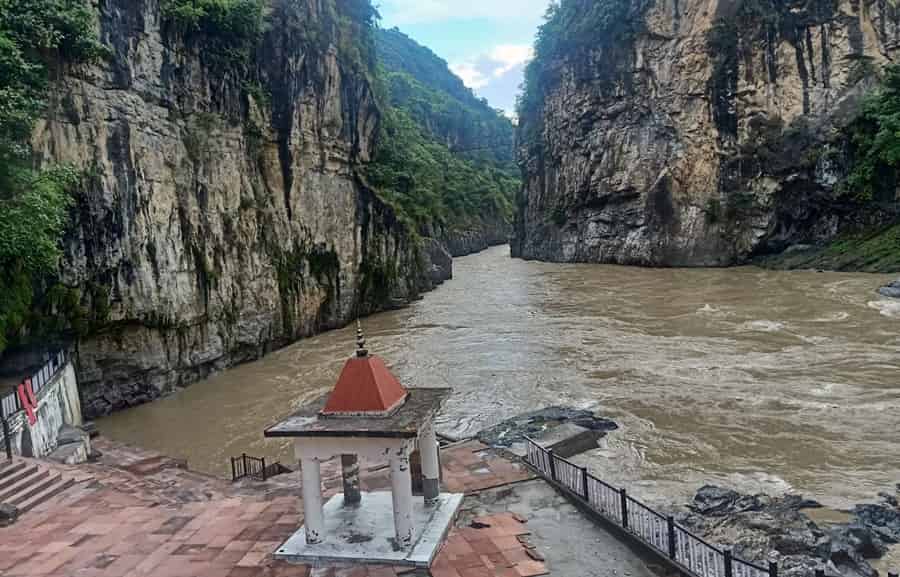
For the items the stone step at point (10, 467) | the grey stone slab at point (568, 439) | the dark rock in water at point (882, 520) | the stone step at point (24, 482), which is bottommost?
the dark rock in water at point (882, 520)

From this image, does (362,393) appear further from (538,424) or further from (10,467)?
(538,424)

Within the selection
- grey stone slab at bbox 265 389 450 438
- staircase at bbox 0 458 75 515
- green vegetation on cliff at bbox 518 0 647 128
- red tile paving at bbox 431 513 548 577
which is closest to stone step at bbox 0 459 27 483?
staircase at bbox 0 458 75 515

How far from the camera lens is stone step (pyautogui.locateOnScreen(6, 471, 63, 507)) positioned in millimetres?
10531

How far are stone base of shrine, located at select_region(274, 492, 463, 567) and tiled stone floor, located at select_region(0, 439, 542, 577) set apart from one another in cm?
16

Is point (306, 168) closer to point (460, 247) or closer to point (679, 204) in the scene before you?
point (679, 204)

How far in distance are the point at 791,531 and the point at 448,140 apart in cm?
9910

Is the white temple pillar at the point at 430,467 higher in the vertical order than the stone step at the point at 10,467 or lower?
higher

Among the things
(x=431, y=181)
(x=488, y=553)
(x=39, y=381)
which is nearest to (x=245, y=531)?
(x=488, y=553)

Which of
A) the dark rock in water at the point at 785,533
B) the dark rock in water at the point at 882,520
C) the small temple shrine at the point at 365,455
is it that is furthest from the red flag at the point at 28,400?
the dark rock in water at the point at 882,520

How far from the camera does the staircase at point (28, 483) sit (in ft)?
34.6

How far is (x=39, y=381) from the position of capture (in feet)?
46.6

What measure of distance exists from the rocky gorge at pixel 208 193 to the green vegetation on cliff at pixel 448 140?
13.6 m

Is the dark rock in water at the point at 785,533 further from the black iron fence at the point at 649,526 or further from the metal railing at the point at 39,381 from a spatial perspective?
the metal railing at the point at 39,381

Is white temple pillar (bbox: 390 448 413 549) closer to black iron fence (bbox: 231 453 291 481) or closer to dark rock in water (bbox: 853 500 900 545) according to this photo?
black iron fence (bbox: 231 453 291 481)
